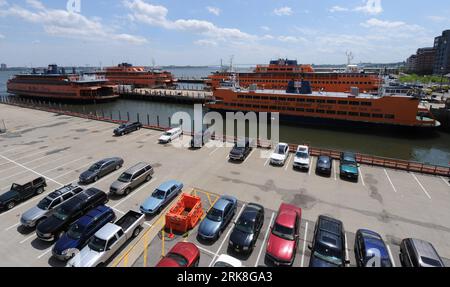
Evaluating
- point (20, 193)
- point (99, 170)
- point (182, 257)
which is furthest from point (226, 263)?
point (20, 193)

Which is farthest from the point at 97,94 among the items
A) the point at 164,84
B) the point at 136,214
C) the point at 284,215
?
the point at 284,215

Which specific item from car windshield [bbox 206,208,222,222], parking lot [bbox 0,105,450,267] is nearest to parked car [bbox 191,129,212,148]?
parking lot [bbox 0,105,450,267]

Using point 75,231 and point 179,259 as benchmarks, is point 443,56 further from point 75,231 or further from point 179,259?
point 75,231

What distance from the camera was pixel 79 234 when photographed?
12766mm

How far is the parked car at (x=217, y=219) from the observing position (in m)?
13.6

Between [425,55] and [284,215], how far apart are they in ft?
733

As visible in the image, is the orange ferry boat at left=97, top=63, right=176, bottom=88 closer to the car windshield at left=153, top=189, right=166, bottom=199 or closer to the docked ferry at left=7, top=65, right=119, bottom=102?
the docked ferry at left=7, top=65, right=119, bottom=102

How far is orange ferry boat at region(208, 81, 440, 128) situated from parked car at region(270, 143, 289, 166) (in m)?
25.5

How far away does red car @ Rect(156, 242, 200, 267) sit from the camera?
10538 millimetres

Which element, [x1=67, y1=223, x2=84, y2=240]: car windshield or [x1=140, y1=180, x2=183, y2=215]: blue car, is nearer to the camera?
[x1=67, y1=223, x2=84, y2=240]: car windshield

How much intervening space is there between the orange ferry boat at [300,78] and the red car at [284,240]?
6190cm

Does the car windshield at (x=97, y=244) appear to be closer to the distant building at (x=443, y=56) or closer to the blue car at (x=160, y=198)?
the blue car at (x=160, y=198)
